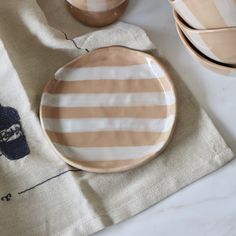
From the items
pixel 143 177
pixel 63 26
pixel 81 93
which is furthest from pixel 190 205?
pixel 63 26

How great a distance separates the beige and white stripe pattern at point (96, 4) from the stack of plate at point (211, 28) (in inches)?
3.5

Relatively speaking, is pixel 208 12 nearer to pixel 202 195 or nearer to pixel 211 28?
pixel 211 28

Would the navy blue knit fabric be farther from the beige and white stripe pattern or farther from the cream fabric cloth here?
the beige and white stripe pattern

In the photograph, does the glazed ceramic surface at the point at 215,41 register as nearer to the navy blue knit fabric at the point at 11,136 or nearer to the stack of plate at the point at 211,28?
the stack of plate at the point at 211,28

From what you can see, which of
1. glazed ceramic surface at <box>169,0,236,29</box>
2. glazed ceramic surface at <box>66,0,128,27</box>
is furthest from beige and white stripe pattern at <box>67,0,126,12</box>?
glazed ceramic surface at <box>169,0,236,29</box>

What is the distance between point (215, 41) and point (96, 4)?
0.52 ft

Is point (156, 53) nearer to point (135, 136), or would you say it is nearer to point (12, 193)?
point (135, 136)

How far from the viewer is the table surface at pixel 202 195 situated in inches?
20.2

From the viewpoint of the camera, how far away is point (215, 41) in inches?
20.1

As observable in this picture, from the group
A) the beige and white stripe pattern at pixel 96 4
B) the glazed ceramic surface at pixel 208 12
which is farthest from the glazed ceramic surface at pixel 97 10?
the glazed ceramic surface at pixel 208 12

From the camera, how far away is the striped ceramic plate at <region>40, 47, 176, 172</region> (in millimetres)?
543

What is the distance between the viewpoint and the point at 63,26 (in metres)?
0.64

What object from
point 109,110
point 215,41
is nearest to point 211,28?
point 215,41

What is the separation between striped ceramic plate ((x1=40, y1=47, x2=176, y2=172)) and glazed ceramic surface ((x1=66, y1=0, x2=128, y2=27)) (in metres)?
0.05
